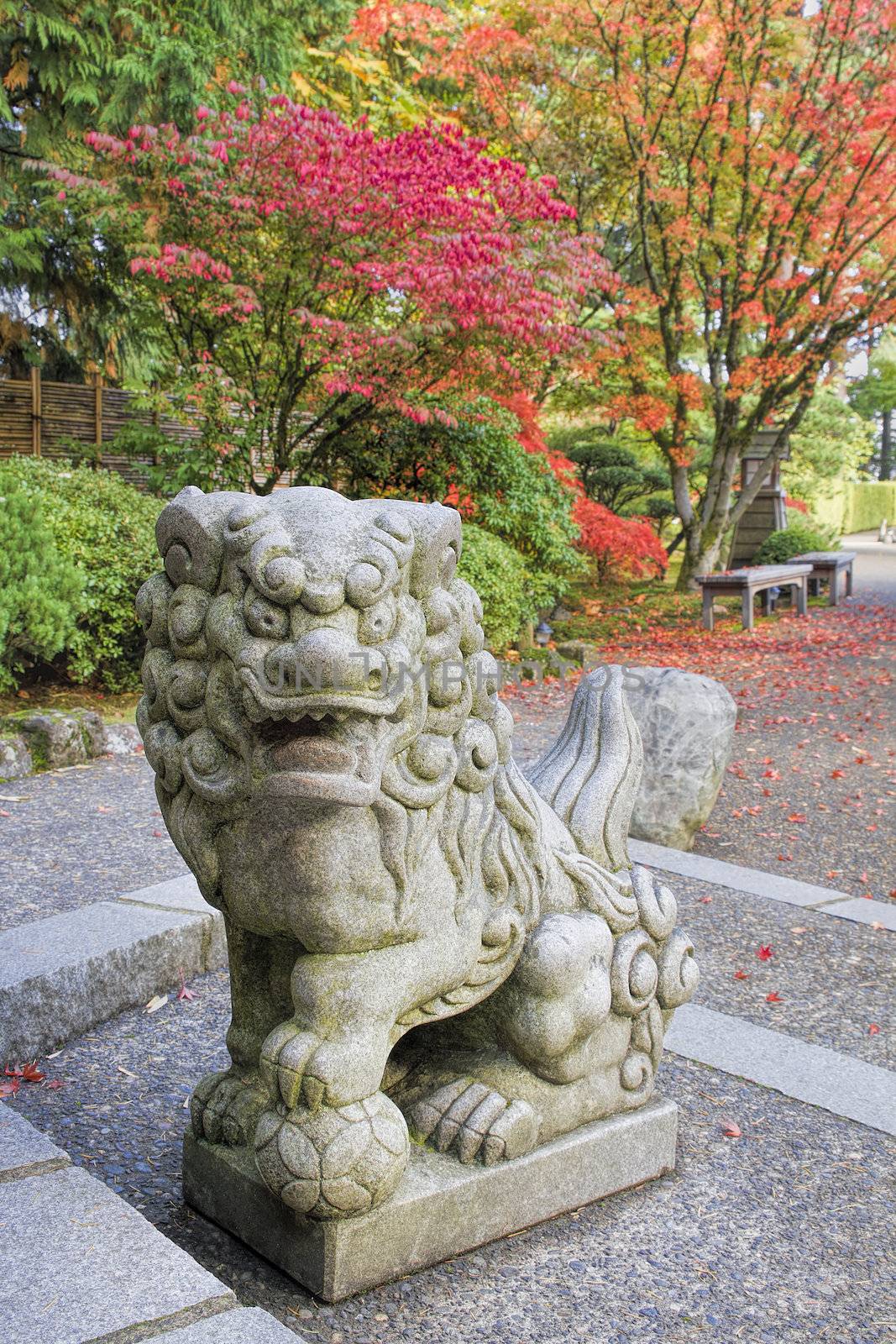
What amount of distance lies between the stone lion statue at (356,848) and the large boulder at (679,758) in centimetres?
321

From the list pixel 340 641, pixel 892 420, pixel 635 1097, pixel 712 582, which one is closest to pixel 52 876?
pixel 635 1097

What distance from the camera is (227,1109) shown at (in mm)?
2404

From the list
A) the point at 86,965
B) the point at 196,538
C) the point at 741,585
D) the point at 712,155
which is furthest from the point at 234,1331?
the point at 712,155

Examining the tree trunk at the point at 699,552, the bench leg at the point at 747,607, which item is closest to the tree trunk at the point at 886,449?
the tree trunk at the point at 699,552

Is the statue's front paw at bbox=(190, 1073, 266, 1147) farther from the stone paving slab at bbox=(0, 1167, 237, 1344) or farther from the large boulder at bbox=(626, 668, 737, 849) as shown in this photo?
the large boulder at bbox=(626, 668, 737, 849)

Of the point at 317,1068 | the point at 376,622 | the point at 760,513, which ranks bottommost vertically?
the point at 317,1068

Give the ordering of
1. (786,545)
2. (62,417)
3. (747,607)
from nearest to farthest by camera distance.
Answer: (62,417) < (747,607) < (786,545)

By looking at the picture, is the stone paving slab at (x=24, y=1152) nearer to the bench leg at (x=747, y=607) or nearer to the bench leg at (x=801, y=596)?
the bench leg at (x=747, y=607)

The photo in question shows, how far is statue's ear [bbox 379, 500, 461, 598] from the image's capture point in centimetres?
217

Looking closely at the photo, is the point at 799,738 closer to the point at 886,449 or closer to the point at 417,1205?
the point at 417,1205

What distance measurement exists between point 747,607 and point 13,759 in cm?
958

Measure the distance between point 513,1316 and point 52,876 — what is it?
300cm

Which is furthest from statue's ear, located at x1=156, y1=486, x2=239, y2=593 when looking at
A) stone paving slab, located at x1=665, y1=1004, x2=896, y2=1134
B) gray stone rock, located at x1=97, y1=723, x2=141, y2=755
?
gray stone rock, located at x1=97, y1=723, x2=141, y2=755

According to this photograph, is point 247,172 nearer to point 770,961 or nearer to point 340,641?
point 770,961
